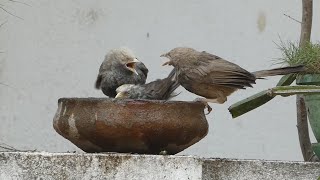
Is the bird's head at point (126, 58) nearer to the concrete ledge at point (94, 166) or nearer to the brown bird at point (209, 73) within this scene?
the brown bird at point (209, 73)

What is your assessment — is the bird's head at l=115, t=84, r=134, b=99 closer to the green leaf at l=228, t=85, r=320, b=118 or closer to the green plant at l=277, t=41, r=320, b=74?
the green leaf at l=228, t=85, r=320, b=118

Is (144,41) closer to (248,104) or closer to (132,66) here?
(132,66)

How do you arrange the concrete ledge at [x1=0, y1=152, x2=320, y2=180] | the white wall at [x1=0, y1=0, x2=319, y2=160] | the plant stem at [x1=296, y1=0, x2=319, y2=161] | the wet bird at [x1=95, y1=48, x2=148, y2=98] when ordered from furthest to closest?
the white wall at [x1=0, y1=0, x2=319, y2=160]
the plant stem at [x1=296, y1=0, x2=319, y2=161]
the wet bird at [x1=95, y1=48, x2=148, y2=98]
the concrete ledge at [x1=0, y1=152, x2=320, y2=180]

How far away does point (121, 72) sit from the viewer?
3.72 meters

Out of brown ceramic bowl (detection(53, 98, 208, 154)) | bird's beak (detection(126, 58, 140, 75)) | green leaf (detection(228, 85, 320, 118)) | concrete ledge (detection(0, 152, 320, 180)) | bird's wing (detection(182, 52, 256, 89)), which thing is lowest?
concrete ledge (detection(0, 152, 320, 180))

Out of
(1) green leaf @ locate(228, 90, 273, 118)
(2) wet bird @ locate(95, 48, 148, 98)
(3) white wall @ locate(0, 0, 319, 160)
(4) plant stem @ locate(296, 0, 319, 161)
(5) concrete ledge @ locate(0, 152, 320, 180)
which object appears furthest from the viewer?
(3) white wall @ locate(0, 0, 319, 160)

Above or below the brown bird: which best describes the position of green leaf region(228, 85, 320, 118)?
below

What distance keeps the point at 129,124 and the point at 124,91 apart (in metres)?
0.43

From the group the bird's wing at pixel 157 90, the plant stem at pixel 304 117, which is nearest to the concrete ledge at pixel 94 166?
the bird's wing at pixel 157 90

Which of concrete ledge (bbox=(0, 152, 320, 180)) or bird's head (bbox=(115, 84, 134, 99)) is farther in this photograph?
bird's head (bbox=(115, 84, 134, 99))

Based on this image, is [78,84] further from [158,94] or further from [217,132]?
[158,94]

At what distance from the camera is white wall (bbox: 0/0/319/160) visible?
5.54 metres

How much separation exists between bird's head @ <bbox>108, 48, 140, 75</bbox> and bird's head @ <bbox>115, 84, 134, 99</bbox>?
0.26m

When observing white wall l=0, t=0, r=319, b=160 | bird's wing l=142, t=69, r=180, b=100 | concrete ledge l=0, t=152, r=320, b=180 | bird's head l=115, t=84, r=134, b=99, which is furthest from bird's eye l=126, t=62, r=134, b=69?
white wall l=0, t=0, r=319, b=160
